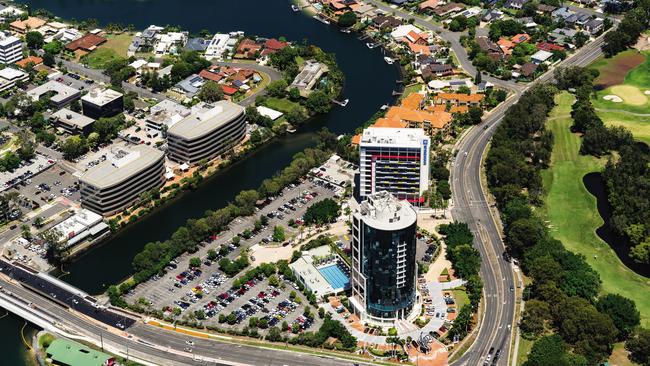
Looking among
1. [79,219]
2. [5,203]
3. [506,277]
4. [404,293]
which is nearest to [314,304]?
[404,293]

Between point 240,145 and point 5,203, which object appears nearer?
point 5,203

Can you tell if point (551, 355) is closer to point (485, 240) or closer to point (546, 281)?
point (546, 281)

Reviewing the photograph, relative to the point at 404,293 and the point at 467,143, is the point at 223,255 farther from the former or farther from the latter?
the point at 467,143

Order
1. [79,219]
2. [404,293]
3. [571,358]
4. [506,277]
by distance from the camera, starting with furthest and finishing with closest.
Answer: [79,219], [506,277], [404,293], [571,358]

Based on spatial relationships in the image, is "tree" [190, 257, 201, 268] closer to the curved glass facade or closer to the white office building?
the curved glass facade

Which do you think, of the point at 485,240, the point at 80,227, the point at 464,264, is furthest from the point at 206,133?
the point at 464,264

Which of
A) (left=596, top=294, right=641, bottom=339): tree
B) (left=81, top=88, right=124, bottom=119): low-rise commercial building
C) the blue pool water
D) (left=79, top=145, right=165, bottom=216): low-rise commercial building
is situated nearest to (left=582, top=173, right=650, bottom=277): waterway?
(left=596, top=294, right=641, bottom=339): tree

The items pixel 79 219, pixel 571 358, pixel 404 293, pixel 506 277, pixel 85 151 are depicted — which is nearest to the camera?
pixel 571 358
